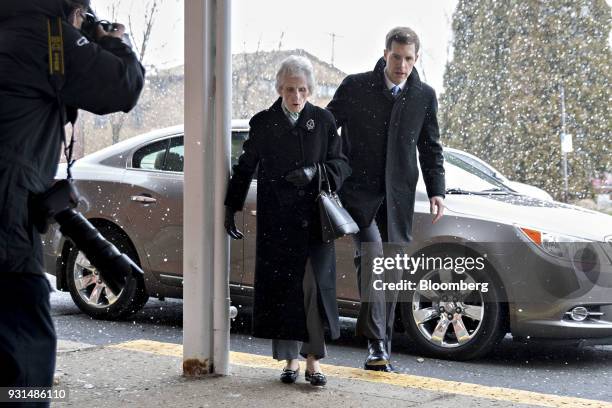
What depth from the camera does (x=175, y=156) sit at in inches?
287

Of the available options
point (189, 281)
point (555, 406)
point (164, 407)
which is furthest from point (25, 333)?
point (555, 406)

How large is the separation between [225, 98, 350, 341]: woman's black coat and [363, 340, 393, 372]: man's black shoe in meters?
0.61

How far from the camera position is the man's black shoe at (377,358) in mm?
5496

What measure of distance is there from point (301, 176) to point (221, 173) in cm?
44

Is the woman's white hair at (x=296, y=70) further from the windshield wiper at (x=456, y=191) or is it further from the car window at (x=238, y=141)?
the car window at (x=238, y=141)

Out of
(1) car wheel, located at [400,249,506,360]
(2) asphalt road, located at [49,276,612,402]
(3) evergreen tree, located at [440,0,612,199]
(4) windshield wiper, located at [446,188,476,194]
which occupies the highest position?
(3) evergreen tree, located at [440,0,612,199]

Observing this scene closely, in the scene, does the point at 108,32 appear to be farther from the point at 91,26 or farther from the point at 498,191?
the point at 498,191

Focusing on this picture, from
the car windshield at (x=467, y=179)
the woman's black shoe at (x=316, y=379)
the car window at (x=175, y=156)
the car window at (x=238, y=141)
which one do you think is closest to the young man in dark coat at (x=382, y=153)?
the woman's black shoe at (x=316, y=379)

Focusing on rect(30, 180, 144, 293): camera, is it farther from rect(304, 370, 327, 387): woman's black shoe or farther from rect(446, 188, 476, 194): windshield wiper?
rect(446, 188, 476, 194): windshield wiper

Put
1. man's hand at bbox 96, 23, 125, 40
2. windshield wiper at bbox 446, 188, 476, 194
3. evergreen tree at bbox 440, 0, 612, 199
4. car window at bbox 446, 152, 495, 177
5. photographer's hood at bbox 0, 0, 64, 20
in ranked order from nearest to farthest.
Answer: photographer's hood at bbox 0, 0, 64, 20 < man's hand at bbox 96, 23, 125, 40 < windshield wiper at bbox 446, 188, 476, 194 < car window at bbox 446, 152, 495, 177 < evergreen tree at bbox 440, 0, 612, 199

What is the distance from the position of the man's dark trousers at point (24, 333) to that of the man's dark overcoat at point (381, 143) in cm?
321

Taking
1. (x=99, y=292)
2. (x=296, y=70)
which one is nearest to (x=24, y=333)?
(x=296, y=70)

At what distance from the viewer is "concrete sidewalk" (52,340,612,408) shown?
440 cm

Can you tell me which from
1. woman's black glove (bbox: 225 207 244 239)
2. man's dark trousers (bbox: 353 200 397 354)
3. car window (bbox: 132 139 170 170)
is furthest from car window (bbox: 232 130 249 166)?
woman's black glove (bbox: 225 207 244 239)
